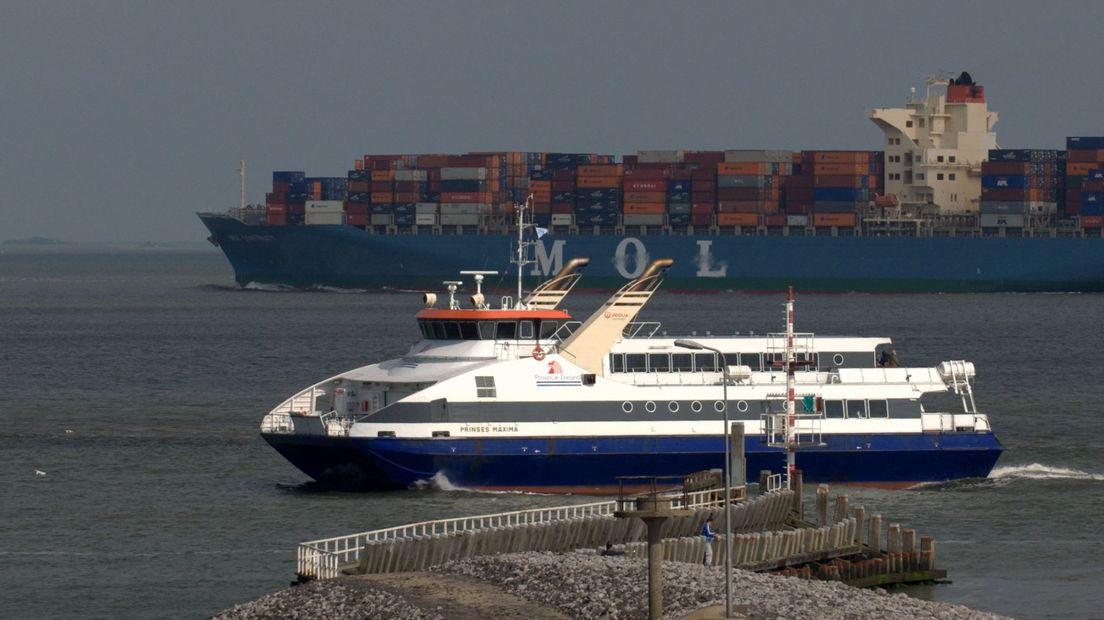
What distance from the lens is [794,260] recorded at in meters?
119

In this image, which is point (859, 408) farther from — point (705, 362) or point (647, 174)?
point (647, 174)

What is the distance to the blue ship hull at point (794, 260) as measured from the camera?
384 feet

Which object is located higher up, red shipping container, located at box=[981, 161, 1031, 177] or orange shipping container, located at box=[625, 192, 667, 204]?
red shipping container, located at box=[981, 161, 1031, 177]

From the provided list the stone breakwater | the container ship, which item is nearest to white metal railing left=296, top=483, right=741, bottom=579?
the stone breakwater

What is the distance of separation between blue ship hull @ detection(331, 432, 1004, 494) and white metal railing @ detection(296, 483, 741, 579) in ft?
9.21

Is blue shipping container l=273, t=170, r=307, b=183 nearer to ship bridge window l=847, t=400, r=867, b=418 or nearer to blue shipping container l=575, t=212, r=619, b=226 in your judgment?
blue shipping container l=575, t=212, r=619, b=226

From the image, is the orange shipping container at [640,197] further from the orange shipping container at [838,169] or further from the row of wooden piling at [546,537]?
the row of wooden piling at [546,537]

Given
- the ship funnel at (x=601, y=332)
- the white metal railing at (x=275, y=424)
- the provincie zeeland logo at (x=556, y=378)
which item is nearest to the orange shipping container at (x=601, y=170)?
the ship funnel at (x=601, y=332)

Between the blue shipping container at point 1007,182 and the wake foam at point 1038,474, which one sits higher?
the blue shipping container at point 1007,182

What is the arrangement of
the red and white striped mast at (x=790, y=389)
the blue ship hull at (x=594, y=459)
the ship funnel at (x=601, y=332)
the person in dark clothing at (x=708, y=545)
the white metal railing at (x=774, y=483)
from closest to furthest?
the person in dark clothing at (x=708, y=545) → the white metal railing at (x=774, y=483) → the red and white striped mast at (x=790, y=389) → the blue ship hull at (x=594, y=459) → the ship funnel at (x=601, y=332)

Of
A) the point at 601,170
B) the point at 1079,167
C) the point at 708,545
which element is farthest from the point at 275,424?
the point at 601,170

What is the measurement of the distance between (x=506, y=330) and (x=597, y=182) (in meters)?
85.6

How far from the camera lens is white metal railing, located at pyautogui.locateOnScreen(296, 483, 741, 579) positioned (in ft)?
88.4

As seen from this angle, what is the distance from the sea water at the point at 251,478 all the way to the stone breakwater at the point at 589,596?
9.86ft
